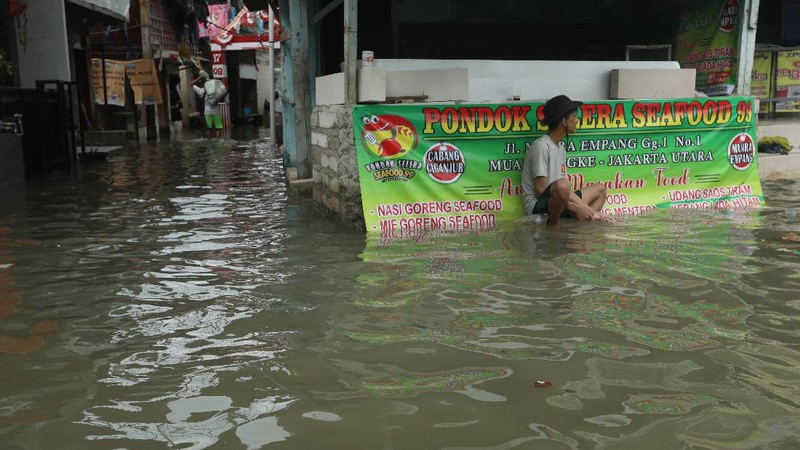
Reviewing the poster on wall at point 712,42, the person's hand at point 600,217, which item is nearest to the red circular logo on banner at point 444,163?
the person's hand at point 600,217

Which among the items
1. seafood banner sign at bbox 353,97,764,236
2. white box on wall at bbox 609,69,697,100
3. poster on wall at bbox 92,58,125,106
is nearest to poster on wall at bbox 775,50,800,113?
seafood banner sign at bbox 353,97,764,236

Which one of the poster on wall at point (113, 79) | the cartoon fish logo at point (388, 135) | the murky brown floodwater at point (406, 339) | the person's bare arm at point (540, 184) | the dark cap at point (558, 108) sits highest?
the poster on wall at point (113, 79)

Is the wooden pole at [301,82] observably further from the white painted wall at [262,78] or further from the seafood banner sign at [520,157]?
the white painted wall at [262,78]

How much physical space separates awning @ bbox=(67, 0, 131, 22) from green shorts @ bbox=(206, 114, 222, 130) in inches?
293

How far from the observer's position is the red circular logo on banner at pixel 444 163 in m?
7.25

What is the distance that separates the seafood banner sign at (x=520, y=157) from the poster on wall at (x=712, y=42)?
274 cm

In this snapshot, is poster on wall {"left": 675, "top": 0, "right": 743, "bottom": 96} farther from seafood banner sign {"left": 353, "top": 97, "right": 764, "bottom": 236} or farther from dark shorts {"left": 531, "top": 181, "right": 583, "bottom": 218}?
dark shorts {"left": 531, "top": 181, "right": 583, "bottom": 218}

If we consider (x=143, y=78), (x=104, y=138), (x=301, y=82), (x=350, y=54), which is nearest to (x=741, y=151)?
(x=350, y=54)

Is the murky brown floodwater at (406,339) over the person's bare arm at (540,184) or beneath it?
beneath

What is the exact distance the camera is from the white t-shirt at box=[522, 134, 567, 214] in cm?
718

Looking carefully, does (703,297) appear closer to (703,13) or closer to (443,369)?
(443,369)

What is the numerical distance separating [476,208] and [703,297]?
3.09 m

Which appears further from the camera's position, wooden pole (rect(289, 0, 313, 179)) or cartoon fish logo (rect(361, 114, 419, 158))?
wooden pole (rect(289, 0, 313, 179))

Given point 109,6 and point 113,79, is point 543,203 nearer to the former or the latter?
point 109,6
